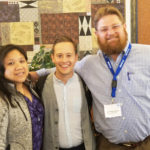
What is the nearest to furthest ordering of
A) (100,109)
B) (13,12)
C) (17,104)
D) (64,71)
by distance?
1. (17,104)
2. (64,71)
3. (100,109)
4. (13,12)

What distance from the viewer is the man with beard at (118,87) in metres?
1.53

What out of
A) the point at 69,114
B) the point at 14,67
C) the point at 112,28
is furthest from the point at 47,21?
the point at 69,114

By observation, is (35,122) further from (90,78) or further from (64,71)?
(90,78)

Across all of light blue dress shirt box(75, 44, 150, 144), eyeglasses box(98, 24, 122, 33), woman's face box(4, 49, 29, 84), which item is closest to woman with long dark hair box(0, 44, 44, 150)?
woman's face box(4, 49, 29, 84)

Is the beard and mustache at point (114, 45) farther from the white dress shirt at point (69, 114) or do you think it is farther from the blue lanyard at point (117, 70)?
the white dress shirt at point (69, 114)

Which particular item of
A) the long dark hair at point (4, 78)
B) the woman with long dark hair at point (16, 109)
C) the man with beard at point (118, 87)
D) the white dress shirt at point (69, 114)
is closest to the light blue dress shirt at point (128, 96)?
the man with beard at point (118, 87)

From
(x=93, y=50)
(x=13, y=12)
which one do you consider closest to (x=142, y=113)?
A: (x=93, y=50)

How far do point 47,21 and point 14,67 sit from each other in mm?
1755

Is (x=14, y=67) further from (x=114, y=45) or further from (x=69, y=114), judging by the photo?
(x=114, y=45)

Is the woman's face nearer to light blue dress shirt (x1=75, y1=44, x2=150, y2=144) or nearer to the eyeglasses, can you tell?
light blue dress shirt (x1=75, y1=44, x2=150, y2=144)

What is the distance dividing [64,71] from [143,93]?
2.12 ft

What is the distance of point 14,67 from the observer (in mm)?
1384

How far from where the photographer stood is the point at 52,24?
2971 mm

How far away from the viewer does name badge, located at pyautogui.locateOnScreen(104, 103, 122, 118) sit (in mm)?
1538
